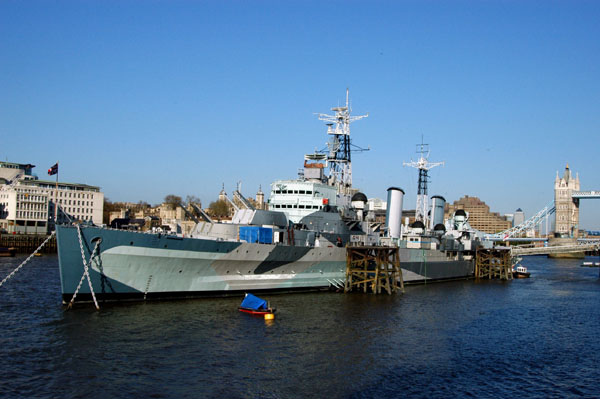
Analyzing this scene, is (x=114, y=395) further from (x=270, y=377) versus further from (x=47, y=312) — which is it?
(x=47, y=312)

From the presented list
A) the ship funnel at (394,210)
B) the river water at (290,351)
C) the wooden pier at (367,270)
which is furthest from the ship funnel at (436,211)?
the river water at (290,351)

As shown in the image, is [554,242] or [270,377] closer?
[270,377]

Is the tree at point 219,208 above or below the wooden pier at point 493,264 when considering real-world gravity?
above

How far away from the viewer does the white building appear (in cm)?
8256

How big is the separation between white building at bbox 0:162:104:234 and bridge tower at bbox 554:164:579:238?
11375 centimetres

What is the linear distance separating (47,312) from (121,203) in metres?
149

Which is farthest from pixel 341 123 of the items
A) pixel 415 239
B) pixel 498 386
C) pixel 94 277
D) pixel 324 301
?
pixel 498 386

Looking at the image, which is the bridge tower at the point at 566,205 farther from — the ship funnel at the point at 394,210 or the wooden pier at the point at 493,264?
the ship funnel at the point at 394,210

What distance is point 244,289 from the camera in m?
28.8

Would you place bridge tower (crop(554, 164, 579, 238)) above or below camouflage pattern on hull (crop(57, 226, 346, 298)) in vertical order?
above

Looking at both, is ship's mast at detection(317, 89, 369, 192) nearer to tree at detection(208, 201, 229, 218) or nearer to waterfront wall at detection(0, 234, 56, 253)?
waterfront wall at detection(0, 234, 56, 253)

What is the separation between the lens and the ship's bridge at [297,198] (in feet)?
114

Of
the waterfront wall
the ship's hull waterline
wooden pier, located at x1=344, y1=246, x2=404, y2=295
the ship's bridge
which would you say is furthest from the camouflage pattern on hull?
the waterfront wall

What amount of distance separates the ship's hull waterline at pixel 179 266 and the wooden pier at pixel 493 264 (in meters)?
26.5
